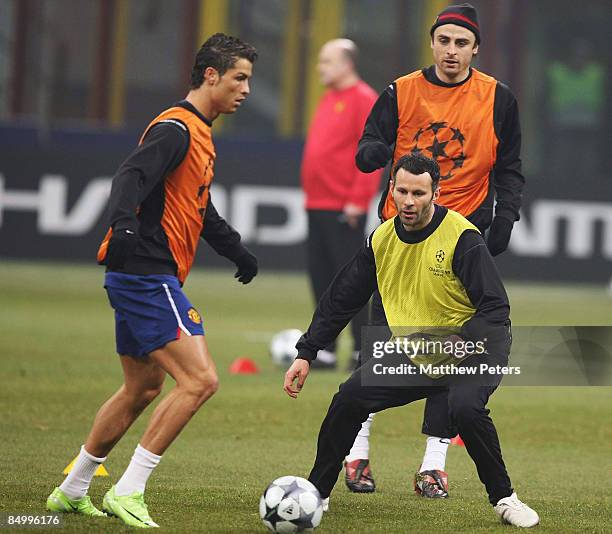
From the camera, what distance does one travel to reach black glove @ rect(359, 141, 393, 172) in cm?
729

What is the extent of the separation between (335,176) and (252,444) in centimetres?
377

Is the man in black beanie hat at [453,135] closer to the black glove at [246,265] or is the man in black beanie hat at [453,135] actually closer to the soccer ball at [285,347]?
the black glove at [246,265]

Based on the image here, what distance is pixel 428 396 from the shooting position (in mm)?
6590

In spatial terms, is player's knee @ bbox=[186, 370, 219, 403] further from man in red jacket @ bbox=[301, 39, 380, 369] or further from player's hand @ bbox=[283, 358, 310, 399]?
man in red jacket @ bbox=[301, 39, 380, 369]

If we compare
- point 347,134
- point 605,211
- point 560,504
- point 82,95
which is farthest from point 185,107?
point 82,95

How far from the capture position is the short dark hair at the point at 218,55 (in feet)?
21.3

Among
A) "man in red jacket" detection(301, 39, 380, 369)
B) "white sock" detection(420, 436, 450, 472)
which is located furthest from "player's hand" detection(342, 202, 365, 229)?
"white sock" detection(420, 436, 450, 472)

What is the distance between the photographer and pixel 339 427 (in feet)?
21.2

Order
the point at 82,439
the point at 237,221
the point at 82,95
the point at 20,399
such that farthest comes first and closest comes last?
the point at 82,95, the point at 237,221, the point at 20,399, the point at 82,439

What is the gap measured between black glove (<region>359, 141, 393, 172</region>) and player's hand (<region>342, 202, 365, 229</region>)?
418 cm

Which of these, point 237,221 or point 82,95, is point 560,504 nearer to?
point 237,221

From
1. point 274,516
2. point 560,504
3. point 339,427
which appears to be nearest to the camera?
point 274,516

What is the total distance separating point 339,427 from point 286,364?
5.40 meters

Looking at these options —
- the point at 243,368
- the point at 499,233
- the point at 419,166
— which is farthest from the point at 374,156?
the point at 243,368
